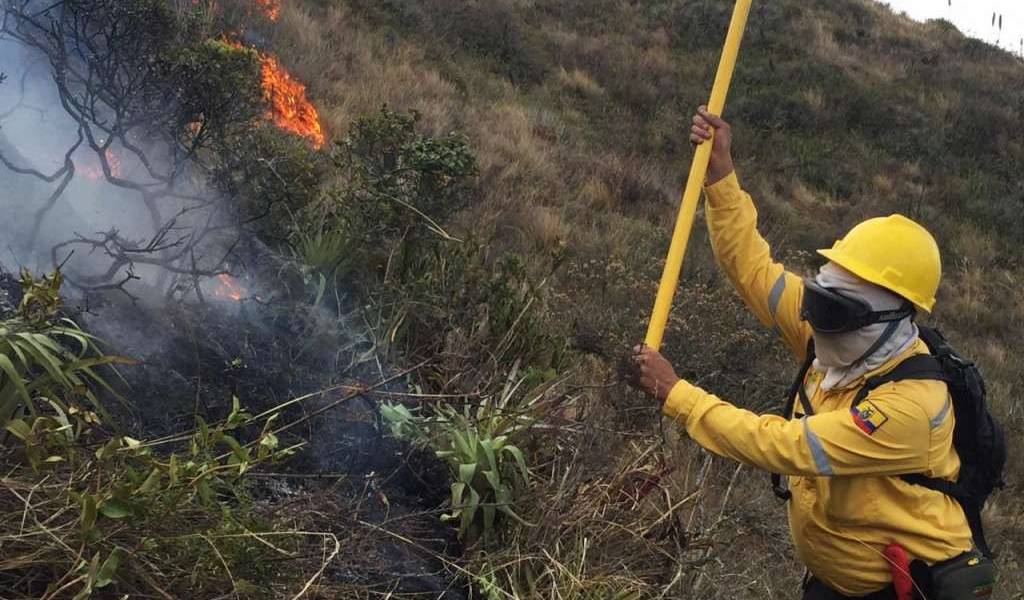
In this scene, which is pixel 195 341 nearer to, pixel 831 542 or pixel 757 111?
pixel 831 542

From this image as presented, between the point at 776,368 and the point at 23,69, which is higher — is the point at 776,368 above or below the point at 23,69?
below

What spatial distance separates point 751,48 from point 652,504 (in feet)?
51.4

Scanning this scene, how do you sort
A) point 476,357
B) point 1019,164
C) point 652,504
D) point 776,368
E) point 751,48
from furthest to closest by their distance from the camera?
point 751,48 < point 1019,164 < point 776,368 < point 476,357 < point 652,504

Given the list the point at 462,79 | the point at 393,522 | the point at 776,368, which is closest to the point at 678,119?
the point at 462,79

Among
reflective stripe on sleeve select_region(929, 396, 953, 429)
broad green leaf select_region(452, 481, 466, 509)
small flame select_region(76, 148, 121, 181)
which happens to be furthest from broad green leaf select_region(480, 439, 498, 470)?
small flame select_region(76, 148, 121, 181)

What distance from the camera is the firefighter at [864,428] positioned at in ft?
8.64

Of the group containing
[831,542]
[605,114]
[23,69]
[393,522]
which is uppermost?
[23,69]

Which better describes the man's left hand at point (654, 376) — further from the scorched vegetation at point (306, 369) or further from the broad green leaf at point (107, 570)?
the broad green leaf at point (107, 570)

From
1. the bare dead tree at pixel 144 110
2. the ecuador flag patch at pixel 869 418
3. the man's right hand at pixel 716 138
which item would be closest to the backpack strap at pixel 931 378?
the ecuador flag patch at pixel 869 418

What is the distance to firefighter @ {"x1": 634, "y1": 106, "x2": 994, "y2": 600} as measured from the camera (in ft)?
8.64

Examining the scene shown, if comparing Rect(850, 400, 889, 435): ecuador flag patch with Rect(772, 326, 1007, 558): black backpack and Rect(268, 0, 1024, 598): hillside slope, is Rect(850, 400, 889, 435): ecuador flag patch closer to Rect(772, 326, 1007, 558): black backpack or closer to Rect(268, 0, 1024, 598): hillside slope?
Rect(772, 326, 1007, 558): black backpack

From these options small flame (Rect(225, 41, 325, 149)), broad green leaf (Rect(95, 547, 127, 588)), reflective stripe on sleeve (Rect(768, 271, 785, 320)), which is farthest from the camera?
small flame (Rect(225, 41, 325, 149))

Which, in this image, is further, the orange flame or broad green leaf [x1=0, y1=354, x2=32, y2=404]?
the orange flame

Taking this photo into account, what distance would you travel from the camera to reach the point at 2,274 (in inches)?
121
